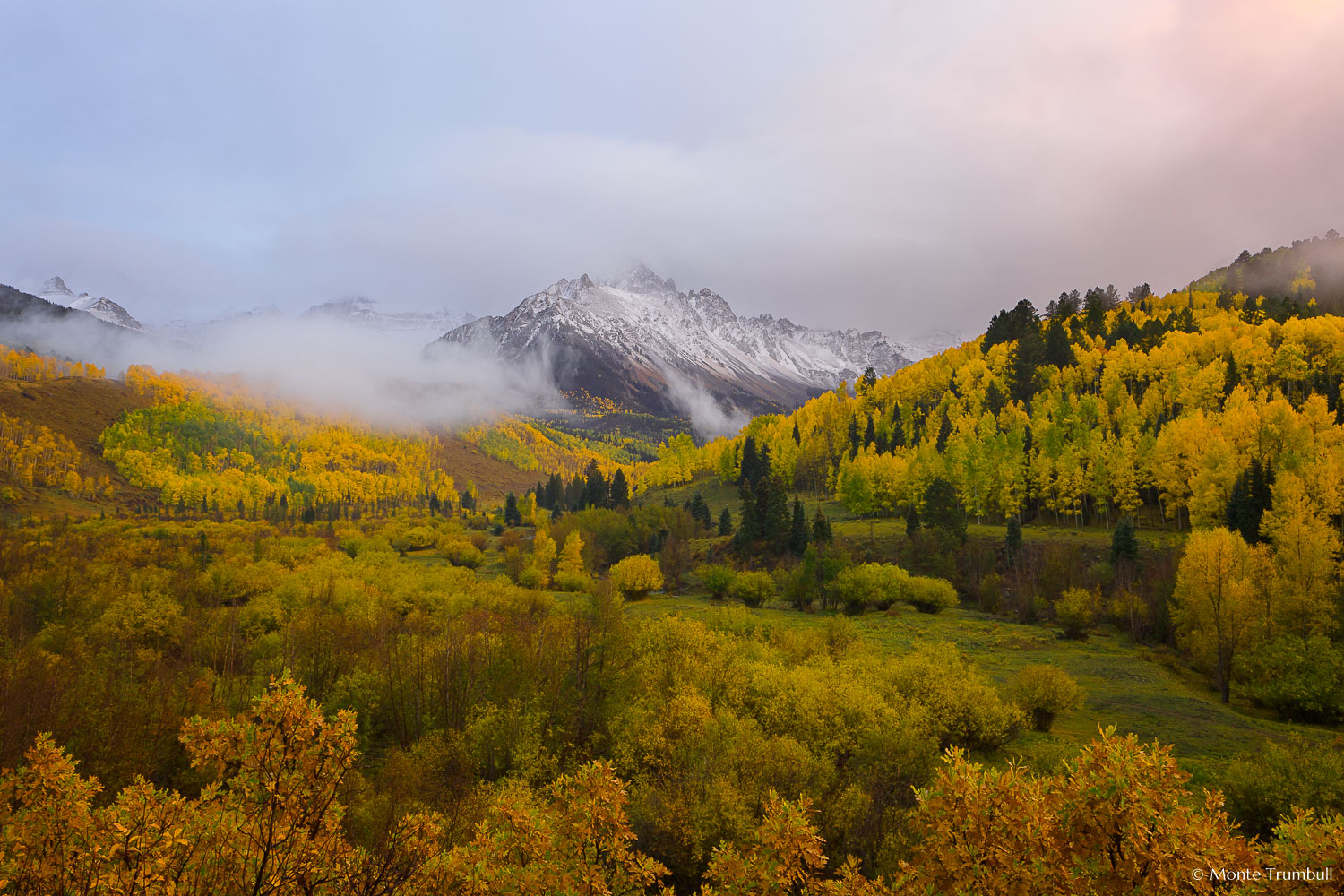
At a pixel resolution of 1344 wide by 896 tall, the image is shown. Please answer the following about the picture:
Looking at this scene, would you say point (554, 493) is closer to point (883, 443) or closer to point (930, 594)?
point (883, 443)

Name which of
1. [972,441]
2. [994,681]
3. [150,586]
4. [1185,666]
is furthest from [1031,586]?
[150,586]

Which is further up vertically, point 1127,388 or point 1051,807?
point 1127,388

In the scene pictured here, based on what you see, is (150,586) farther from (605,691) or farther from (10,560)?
(605,691)

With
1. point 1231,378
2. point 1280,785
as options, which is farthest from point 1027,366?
point 1280,785

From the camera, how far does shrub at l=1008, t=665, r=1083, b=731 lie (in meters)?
38.0

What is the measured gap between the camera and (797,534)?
9619 cm

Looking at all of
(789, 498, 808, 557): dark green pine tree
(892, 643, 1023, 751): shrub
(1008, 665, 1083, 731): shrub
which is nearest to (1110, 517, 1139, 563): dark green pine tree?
(1008, 665, 1083, 731): shrub

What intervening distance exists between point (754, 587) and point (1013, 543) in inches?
1322

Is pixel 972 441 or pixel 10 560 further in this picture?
pixel 972 441

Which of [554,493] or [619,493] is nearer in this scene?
[619,493]

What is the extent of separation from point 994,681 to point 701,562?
5940 centimetres

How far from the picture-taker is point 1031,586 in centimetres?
6925

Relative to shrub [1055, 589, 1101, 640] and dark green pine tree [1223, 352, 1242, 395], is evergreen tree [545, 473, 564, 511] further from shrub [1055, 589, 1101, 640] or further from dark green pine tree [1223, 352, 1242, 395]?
dark green pine tree [1223, 352, 1242, 395]

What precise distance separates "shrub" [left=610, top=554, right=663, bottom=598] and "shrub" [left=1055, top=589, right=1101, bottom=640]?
47252 millimetres
